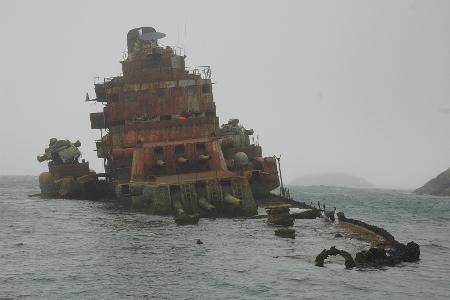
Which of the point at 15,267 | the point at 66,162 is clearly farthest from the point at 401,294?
the point at 66,162

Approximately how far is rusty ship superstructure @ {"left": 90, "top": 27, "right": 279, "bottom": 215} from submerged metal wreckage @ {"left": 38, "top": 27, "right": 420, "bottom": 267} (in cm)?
6

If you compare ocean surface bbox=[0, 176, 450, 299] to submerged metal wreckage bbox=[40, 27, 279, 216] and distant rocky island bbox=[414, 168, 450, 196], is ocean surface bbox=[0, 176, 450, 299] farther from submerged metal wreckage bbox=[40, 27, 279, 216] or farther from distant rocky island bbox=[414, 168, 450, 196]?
distant rocky island bbox=[414, 168, 450, 196]

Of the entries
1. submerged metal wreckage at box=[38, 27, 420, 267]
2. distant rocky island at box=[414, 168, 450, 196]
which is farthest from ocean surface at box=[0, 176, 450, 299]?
distant rocky island at box=[414, 168, 450, 196]

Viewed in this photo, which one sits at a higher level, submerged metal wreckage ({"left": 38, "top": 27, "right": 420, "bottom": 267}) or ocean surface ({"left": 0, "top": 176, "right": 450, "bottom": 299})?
submerged metal wreckage ({"left": 38, "top": 27, "right": 420, "bottom": 267})

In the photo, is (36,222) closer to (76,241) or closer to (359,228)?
(76,241)

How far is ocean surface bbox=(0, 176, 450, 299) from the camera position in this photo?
14336 millimetres

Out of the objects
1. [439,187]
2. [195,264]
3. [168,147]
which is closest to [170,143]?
[168,147]

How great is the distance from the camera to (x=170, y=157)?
108ft

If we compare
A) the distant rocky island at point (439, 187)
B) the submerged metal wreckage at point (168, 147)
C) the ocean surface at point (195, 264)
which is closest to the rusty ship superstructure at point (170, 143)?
the submerged metal wreckage at point (168, 147)

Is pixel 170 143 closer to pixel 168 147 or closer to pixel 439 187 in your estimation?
pixel 168 147

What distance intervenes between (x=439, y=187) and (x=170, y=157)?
7869 centimetres

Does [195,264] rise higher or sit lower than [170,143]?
lower

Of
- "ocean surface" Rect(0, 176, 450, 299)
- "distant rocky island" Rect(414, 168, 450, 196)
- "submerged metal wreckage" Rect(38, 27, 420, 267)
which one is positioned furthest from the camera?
"distant rocky island" Rect(414, 168, 450, 196)

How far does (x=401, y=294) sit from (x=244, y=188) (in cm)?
1521
